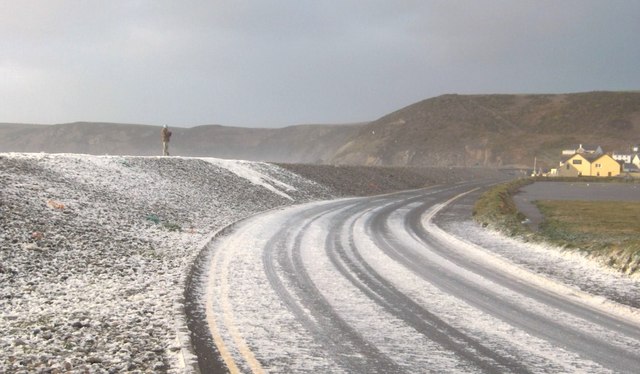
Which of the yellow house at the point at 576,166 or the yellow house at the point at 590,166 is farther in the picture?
the yellow house at the point at 576,166

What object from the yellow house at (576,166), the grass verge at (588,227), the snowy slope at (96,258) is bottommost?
the snowy slope at (96,258)

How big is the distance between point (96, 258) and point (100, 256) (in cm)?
25

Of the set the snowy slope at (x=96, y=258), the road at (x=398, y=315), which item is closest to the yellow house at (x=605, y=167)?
the snowy slope at (x=96, y=258)

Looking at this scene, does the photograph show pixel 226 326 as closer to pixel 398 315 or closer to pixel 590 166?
pixel 398 315

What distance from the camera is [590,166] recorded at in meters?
109

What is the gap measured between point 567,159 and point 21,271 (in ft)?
393

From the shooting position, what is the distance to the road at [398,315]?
6.72 metres

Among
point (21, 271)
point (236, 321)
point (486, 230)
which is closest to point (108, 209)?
point (21, 271)

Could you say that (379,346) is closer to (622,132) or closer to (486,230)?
(486,230)

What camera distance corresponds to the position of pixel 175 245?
1596 cm

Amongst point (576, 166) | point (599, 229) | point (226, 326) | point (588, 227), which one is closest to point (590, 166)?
point (576, 166)

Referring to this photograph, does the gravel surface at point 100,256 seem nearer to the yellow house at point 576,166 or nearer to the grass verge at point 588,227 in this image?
the grass verge at point 588,227

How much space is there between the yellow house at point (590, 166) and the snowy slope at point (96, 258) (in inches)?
4011

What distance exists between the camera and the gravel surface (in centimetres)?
694
